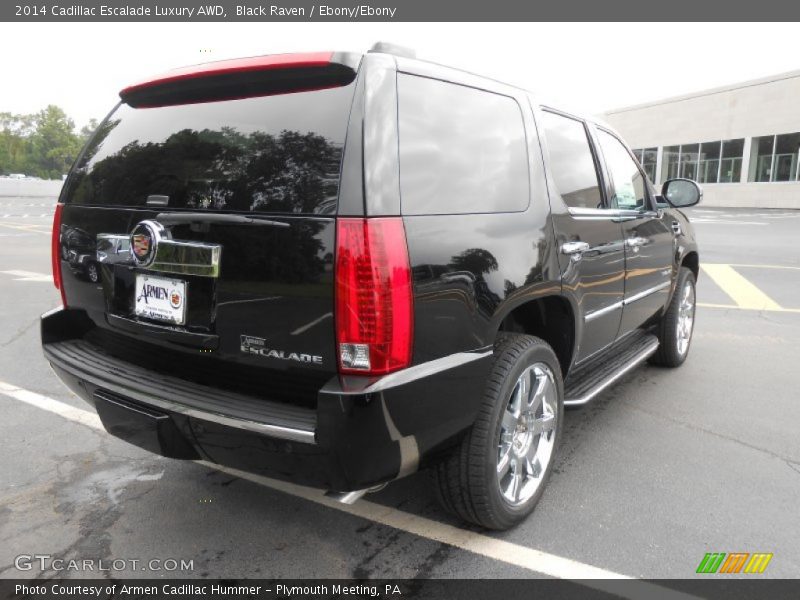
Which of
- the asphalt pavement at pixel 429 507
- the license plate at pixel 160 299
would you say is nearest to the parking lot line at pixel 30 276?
the asphalt pavement at pixel 429 507

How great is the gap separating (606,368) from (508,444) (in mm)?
1373

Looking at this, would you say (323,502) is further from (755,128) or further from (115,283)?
(755,128)

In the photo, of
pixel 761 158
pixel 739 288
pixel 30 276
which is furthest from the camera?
pixel 761 158

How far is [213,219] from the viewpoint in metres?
2.32

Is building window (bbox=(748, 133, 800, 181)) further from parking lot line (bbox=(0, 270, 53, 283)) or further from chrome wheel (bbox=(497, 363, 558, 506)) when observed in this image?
chrome wheel (bbox=(497, 363, 558, 506))

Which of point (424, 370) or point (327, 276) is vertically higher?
point (327, 276)

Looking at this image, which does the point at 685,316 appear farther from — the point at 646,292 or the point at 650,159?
the point at 650,159

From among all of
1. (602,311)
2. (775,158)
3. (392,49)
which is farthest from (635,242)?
(775,158)

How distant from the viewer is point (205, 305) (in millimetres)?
2375

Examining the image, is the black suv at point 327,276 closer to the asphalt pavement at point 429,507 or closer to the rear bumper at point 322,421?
the rear bumper at point 322,421

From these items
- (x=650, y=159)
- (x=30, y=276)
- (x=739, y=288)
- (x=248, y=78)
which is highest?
(x=650, y=159)

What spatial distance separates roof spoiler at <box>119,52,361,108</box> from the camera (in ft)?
7.41

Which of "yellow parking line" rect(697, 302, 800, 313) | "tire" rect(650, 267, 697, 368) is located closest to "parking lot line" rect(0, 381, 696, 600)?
"tire" rect(650, 267, 697, 368)

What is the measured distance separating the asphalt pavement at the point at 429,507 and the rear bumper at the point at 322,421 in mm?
511
